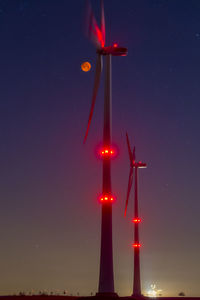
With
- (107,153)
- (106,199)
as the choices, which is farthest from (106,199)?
(107,153)

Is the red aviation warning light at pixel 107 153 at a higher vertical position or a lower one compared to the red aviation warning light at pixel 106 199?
higher

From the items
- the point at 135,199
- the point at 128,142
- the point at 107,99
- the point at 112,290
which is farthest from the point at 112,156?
the point at 135,199

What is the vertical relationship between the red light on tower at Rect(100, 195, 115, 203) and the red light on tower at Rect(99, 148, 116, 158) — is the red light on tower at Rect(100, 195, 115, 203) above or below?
below

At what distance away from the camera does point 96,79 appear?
78750 millimetres

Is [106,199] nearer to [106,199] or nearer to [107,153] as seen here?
[106,199]

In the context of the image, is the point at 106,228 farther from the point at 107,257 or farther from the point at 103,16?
the point at 103,16

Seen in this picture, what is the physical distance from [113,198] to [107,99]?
1707 cm

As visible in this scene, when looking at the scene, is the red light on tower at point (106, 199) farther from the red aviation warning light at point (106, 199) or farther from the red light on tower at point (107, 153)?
the red light on tower at point (107, 153)

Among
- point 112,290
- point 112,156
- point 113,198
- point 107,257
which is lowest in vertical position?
point 112,290

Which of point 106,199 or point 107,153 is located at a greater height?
point 107,153

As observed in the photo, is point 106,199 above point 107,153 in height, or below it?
below

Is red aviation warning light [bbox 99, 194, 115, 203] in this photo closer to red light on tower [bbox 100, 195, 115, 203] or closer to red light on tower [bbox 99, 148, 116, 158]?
red light on tower [bbox 100, 195, 115, 203]

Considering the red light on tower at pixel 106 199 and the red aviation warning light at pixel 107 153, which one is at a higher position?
the red aviation warning light at pixel 107 153

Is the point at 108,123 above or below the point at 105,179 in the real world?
above
